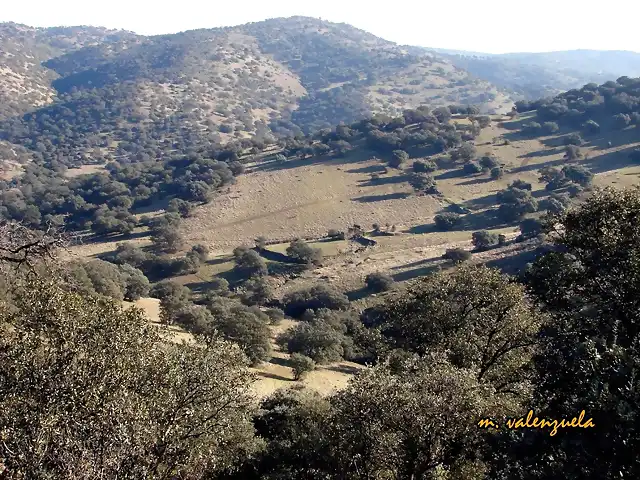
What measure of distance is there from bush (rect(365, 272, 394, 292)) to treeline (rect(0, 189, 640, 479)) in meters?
40.5

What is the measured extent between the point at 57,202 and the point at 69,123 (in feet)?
349

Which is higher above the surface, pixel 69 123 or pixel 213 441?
pixel 69 123

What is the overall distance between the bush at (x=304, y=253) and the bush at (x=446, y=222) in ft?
73.7

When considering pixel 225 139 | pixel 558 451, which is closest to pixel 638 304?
pixel 558 451

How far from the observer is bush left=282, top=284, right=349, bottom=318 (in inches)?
2138

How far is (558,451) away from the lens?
9.44 meters

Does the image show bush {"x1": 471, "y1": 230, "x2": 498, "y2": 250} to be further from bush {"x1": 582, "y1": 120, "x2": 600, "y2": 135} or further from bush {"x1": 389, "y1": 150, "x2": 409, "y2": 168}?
bush {"x1": 582, "y1": 120, "x2": 600, "y2": 135}

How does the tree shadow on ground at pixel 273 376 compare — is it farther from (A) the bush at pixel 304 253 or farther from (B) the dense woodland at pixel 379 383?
(A) the bush at pixel 304 253

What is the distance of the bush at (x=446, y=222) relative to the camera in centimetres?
7925

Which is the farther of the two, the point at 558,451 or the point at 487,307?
the point at 487,307

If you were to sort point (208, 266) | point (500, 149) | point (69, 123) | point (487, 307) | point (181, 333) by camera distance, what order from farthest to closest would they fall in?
point (69, 123) < point (500, 149) < point (208, 266) < point (181, 333) < point (487, 307)

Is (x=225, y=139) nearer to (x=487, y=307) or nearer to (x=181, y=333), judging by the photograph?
(x=181, y=333)

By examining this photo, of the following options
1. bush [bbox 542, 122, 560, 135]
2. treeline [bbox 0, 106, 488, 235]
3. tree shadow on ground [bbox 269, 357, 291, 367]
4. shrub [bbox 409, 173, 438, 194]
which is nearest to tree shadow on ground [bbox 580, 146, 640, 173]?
bush [bbox 542, 122, 560, 135]

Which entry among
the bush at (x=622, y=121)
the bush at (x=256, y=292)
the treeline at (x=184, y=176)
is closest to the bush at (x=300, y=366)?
the bush at (x=256, y=292)
